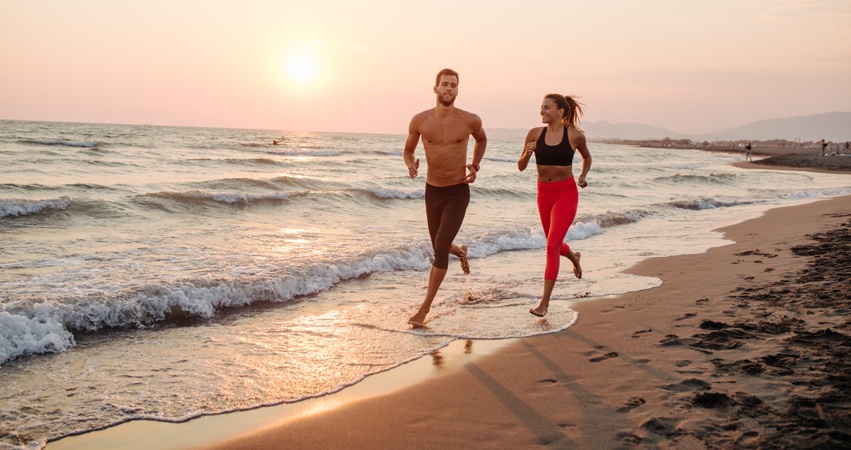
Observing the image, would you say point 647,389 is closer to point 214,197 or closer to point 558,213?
point 558,213

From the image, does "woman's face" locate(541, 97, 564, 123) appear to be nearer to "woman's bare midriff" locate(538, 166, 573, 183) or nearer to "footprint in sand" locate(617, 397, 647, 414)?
"woman's bare midriff" locate(538, 166, 573, 183)

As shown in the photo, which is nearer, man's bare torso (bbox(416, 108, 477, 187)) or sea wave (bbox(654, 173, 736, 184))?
man's bare torso (bbox(416, 108, 477, 187))

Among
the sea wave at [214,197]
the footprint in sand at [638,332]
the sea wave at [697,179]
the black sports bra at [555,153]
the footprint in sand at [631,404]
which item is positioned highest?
the black sports bra at [555,153]

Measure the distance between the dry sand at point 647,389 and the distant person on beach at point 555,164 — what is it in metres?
0.69

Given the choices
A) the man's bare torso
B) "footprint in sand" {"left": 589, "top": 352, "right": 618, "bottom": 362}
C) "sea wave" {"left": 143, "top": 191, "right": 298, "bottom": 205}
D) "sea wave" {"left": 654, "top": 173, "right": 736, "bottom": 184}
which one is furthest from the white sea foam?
"sea wave" {"left": 654, "top": 173, "right": 736, "bottom": 184}

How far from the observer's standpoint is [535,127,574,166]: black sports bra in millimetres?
6391

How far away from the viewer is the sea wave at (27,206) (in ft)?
42.7

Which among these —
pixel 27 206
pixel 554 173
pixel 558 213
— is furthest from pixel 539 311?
pixel 27 206

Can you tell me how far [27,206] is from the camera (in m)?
13.4

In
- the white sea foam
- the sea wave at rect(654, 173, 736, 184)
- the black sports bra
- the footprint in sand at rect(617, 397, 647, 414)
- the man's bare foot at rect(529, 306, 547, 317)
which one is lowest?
the white sea foam

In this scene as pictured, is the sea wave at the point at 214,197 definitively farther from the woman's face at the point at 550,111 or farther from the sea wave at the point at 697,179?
the sea wave at the point at 697,179

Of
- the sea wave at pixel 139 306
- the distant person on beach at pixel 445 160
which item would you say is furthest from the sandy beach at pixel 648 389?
the sea wave at pixel 139 306

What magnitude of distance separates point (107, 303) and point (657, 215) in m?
14.9

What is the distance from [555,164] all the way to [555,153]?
4.3 inches
